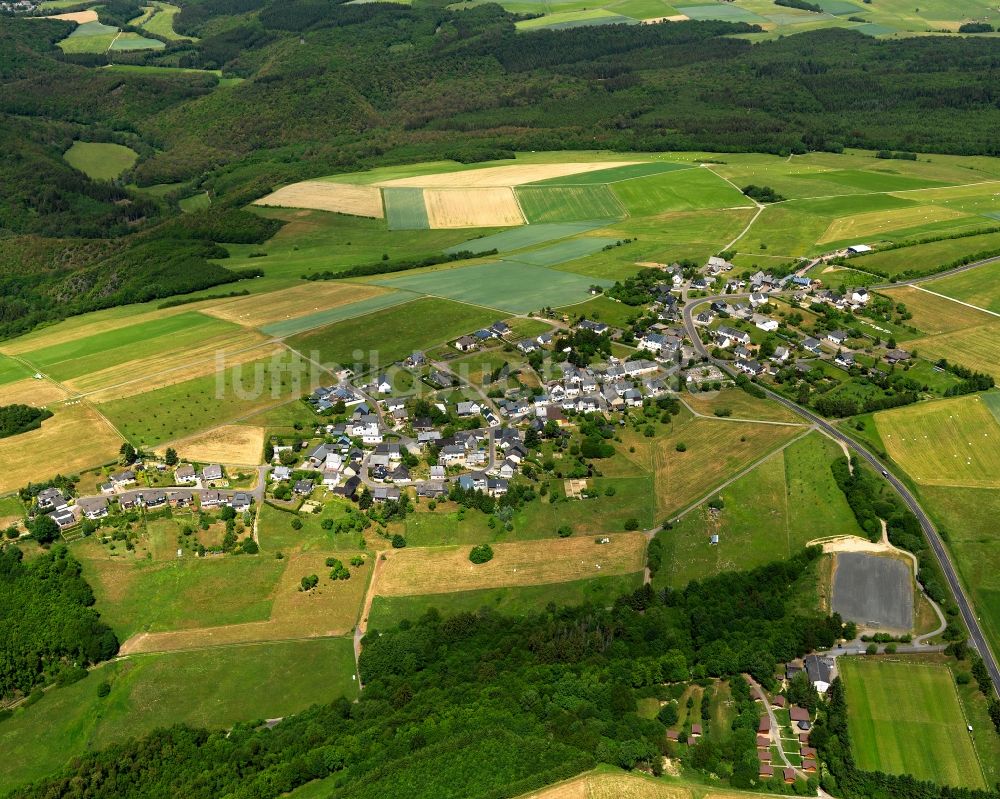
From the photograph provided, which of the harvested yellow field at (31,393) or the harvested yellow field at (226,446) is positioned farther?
the harvested yellow field at (31,393)

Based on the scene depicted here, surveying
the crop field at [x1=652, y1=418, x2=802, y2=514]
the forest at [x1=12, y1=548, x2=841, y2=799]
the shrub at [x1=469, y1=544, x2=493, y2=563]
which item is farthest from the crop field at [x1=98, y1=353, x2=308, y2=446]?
the crop field at [x1=652, y1=418, x2=802, y2=514]

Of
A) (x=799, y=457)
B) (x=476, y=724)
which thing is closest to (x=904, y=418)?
(x=799, y=457)

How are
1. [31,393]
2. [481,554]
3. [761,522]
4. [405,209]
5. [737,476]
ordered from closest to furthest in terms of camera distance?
[481,554] < [761,522] < [737,476] < [31,393] < [405,209]

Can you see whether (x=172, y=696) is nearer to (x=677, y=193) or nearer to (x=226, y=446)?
(x=226, y=446)

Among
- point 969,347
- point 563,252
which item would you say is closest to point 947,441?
point 969,347

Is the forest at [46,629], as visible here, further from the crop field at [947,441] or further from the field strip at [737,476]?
the crop field at [947,441]

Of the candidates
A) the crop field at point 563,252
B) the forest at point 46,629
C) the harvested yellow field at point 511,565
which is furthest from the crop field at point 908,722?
the crop field at point 563,252
